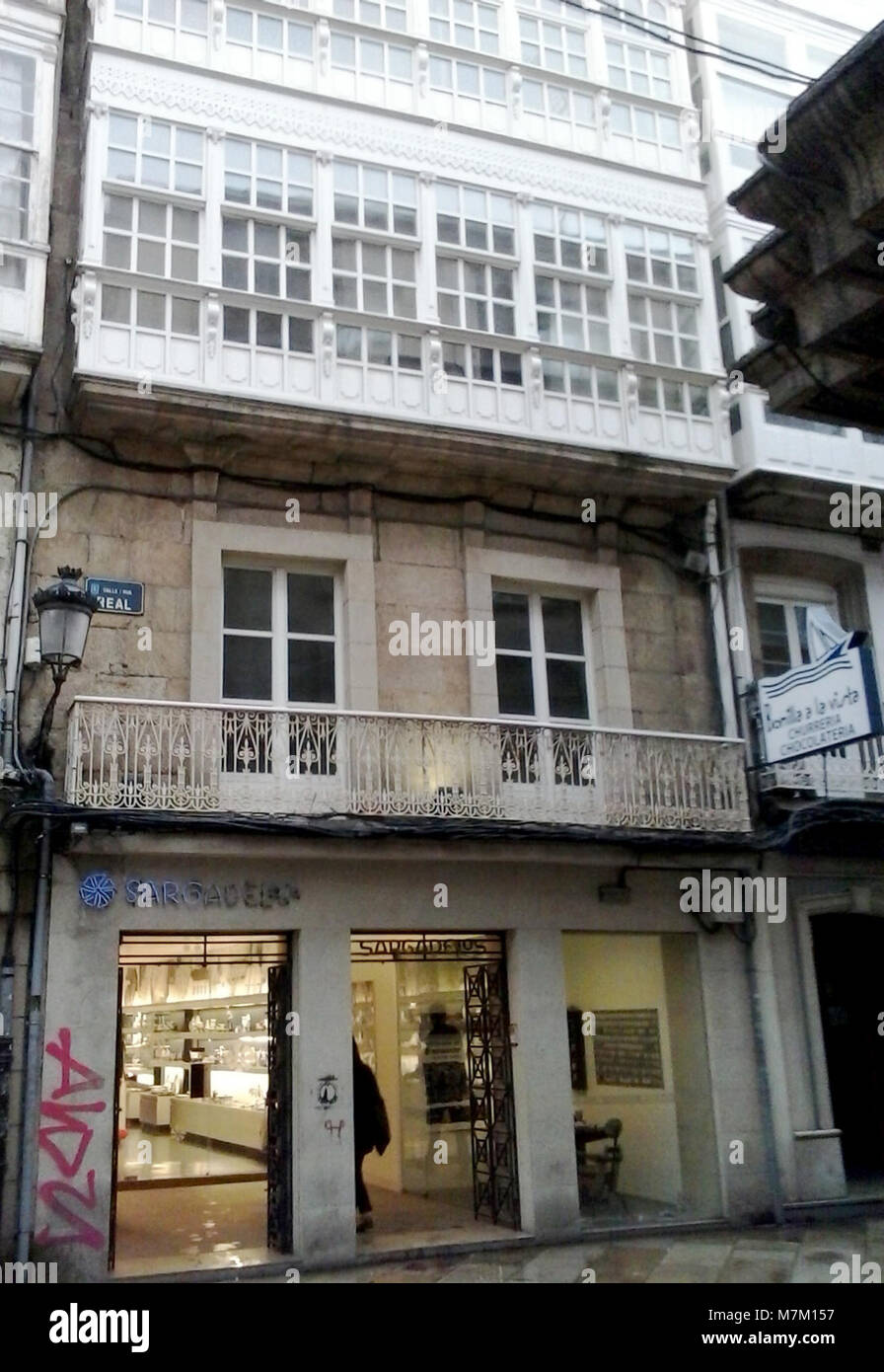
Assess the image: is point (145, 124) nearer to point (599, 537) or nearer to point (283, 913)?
point (599, 537)

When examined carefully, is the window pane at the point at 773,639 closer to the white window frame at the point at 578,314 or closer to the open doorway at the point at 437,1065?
the white window frame at the point at 578,314

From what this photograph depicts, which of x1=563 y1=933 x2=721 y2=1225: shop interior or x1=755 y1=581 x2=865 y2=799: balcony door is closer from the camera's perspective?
x1=563 y1=933 x2=721 y2=1225: shop interior

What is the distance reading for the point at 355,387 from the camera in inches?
481

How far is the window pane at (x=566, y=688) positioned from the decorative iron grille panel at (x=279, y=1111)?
4066 mm

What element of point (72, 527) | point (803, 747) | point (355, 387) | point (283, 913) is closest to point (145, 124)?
point (355, 387)

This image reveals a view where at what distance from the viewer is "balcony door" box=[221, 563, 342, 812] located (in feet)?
36.4

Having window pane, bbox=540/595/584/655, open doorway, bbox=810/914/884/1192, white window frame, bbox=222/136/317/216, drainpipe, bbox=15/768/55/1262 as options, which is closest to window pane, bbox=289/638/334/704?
window pane, bbox=540/595/584/655

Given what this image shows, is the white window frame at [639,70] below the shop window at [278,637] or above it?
above

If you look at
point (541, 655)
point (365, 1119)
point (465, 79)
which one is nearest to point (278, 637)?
point (541, 655)

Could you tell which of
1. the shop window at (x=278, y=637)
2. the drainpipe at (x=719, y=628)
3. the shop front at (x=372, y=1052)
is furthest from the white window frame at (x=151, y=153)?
the drainpipe at (x=719, y=628)

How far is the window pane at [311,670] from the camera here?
1212cm

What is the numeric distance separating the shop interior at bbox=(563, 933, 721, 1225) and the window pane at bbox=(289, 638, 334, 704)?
3571 mm

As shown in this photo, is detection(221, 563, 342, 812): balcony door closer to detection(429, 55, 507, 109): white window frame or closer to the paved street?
the paved street
